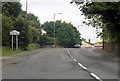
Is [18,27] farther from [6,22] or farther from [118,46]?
[118,46]

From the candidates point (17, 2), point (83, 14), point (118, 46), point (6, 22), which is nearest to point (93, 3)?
point (83, 14)

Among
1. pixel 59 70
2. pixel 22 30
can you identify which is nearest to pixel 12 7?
pixel 22 30

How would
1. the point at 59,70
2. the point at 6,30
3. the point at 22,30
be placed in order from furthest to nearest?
1. the point at 22,30
2. the point at 6,30
3. the point at 59,70

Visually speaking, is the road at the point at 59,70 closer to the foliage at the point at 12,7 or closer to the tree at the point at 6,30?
the tree at the point at 6,30

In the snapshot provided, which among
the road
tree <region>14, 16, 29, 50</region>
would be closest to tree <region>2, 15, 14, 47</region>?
tree <region>14, 16, 29, 50</region>

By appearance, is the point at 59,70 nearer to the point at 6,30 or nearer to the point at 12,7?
the point at 6,30

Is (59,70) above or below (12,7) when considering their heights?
below

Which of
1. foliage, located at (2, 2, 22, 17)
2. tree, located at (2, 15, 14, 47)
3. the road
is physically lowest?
the road

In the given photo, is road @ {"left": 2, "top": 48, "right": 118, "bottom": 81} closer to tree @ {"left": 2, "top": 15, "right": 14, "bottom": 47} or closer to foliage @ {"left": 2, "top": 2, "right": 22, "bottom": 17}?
tree @ {"left": 2, "top": 15, "right": 14, "bottom": 47}

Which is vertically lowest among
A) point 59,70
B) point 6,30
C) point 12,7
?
point 59,70

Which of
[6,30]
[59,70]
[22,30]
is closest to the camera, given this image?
[59,70]

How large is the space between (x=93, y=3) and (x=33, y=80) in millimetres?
14655

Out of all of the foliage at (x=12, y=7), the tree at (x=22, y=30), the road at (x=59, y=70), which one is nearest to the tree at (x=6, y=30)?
the tree at (x=22, y=30)

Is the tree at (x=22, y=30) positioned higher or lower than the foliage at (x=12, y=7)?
lower
